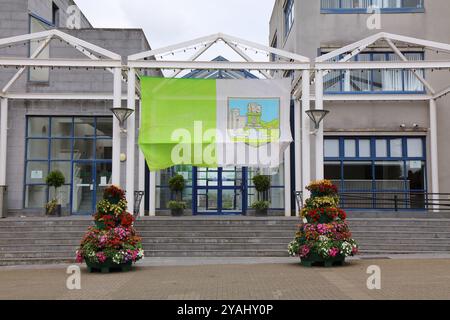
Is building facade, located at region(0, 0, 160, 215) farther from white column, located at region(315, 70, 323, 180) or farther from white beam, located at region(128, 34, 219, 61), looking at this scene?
white column, located at region(315, 70, 323, 180)

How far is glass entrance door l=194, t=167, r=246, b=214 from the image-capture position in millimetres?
→ 22750

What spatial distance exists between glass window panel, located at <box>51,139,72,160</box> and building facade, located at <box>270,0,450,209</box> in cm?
1020

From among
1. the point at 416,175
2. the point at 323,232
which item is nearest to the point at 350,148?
the point at 416,175

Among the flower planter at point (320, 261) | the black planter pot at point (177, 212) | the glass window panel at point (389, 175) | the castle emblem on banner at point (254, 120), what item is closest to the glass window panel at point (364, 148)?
the glass window panel at point (389, 175)

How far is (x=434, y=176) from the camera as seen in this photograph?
70.7ft

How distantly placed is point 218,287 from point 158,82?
27.6 feet

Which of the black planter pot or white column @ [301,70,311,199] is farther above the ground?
white column @ [301,70,311,199]

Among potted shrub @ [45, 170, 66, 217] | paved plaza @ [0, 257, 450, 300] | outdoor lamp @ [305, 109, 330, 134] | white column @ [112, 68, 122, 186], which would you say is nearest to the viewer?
paved plaza @ [0, 257, 450, 300]

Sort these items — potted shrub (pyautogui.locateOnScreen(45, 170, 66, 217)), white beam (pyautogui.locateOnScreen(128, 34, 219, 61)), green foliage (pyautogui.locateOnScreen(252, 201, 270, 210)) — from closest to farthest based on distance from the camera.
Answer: white beam (pyautogui.locateOnScreen(128, 34, 219, 61)) < potted shrub (pyautogui.locateOnScreen(45, 170, 66, 217)) < green foliage (pyautogui.locateOnScreen(252, 201, 270, 210))

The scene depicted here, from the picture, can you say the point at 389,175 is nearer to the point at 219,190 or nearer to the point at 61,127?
the point at 219,190

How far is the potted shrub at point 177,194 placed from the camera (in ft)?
70.5

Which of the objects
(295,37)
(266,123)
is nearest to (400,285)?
(266,123)

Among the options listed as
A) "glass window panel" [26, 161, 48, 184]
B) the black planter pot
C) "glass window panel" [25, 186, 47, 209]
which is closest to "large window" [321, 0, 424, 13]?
the black planter pot

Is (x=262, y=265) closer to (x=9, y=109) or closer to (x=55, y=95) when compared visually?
(x=55, y=95)
